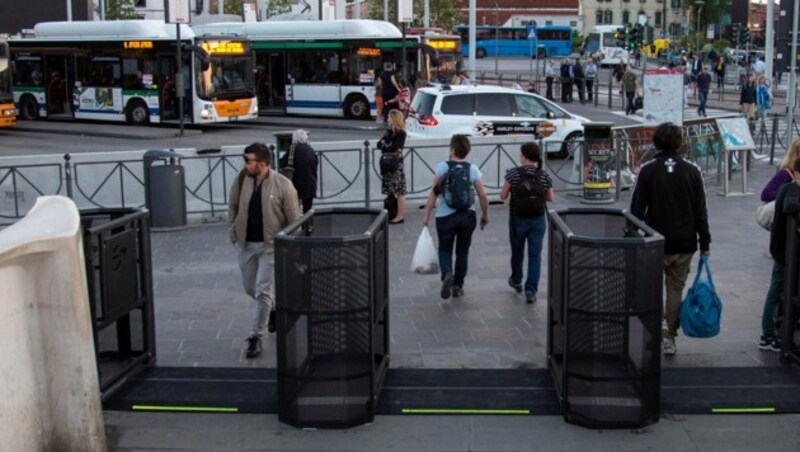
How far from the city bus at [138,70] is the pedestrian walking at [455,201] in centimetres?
1935

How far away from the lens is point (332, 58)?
32.3 meters

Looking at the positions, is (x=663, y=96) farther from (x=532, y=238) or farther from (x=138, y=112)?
(x=138, y=112)

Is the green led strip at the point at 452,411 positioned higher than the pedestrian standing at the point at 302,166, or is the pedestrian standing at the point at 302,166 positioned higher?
the pedestrian standing at the point at 302,166

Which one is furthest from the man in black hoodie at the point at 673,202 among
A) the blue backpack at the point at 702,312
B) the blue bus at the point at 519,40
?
the blue bus at the point at 519,40

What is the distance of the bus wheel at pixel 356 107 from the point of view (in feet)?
106

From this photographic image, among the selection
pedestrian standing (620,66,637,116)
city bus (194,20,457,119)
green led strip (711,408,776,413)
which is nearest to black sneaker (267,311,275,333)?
green led strip (711,408,776,413)

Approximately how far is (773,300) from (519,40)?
227ft

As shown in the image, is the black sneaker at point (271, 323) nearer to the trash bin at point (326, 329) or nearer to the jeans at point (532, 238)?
the trash bin at point (326, 329)

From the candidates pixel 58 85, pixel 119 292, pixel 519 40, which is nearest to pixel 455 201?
pixel 119 292

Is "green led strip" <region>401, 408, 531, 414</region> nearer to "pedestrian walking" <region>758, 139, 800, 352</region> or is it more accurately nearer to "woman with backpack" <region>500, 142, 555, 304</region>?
"pedestrian walking" <region>758, 139, 800, 352</region>

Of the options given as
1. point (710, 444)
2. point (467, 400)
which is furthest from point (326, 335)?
point (710, 444)

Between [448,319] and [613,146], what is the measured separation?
27.0ft

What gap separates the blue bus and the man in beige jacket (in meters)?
66.9

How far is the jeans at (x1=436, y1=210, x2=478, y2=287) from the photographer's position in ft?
31.9
